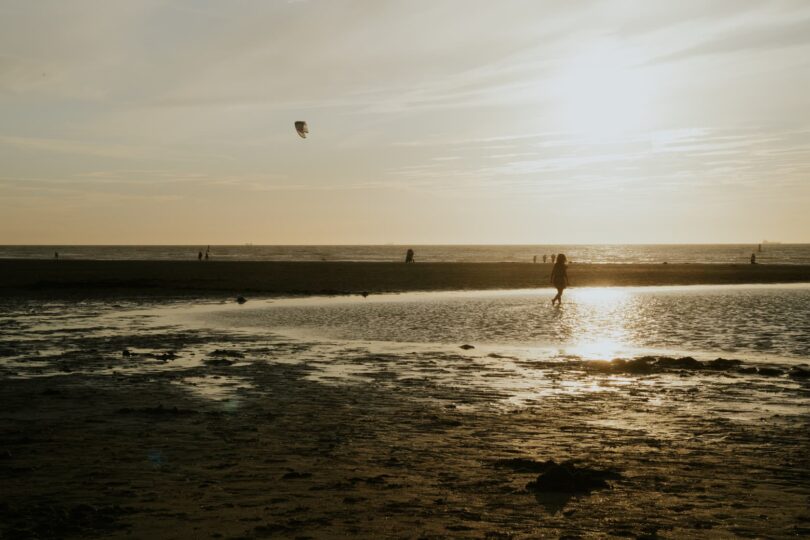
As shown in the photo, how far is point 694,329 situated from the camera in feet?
78.8

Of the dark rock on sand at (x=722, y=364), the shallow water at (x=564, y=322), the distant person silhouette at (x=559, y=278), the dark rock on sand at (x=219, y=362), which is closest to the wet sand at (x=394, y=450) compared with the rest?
the dark rock on sand at (x=219, y=362)

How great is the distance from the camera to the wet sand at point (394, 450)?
679 centimetres

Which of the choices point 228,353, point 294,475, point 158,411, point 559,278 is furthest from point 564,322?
point 294,475

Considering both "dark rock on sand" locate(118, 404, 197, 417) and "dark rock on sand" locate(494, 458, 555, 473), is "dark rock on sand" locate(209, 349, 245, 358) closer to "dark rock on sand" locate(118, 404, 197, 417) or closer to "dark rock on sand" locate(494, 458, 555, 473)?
"dark rock on sand" locate(118, 404, 197, 417)

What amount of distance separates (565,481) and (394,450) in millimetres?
2381

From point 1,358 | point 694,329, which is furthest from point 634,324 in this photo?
point 1,358

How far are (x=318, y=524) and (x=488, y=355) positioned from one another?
39.1ft

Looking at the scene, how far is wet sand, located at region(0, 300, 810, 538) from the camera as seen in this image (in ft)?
22.3

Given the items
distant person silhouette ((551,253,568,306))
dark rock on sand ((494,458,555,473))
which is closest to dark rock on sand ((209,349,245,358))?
dark rock on sand ((494,458,555,473))

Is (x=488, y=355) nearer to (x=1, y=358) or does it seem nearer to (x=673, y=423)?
(x=673, y=423)

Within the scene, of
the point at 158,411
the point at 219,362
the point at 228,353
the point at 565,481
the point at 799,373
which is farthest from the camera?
the point at 228,353

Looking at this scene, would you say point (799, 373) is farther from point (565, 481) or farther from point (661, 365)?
point (565, 481)

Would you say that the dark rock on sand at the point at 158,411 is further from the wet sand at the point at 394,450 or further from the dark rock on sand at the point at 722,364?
the dark rock on sand at the point at 722,364

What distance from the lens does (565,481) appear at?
303 inches
